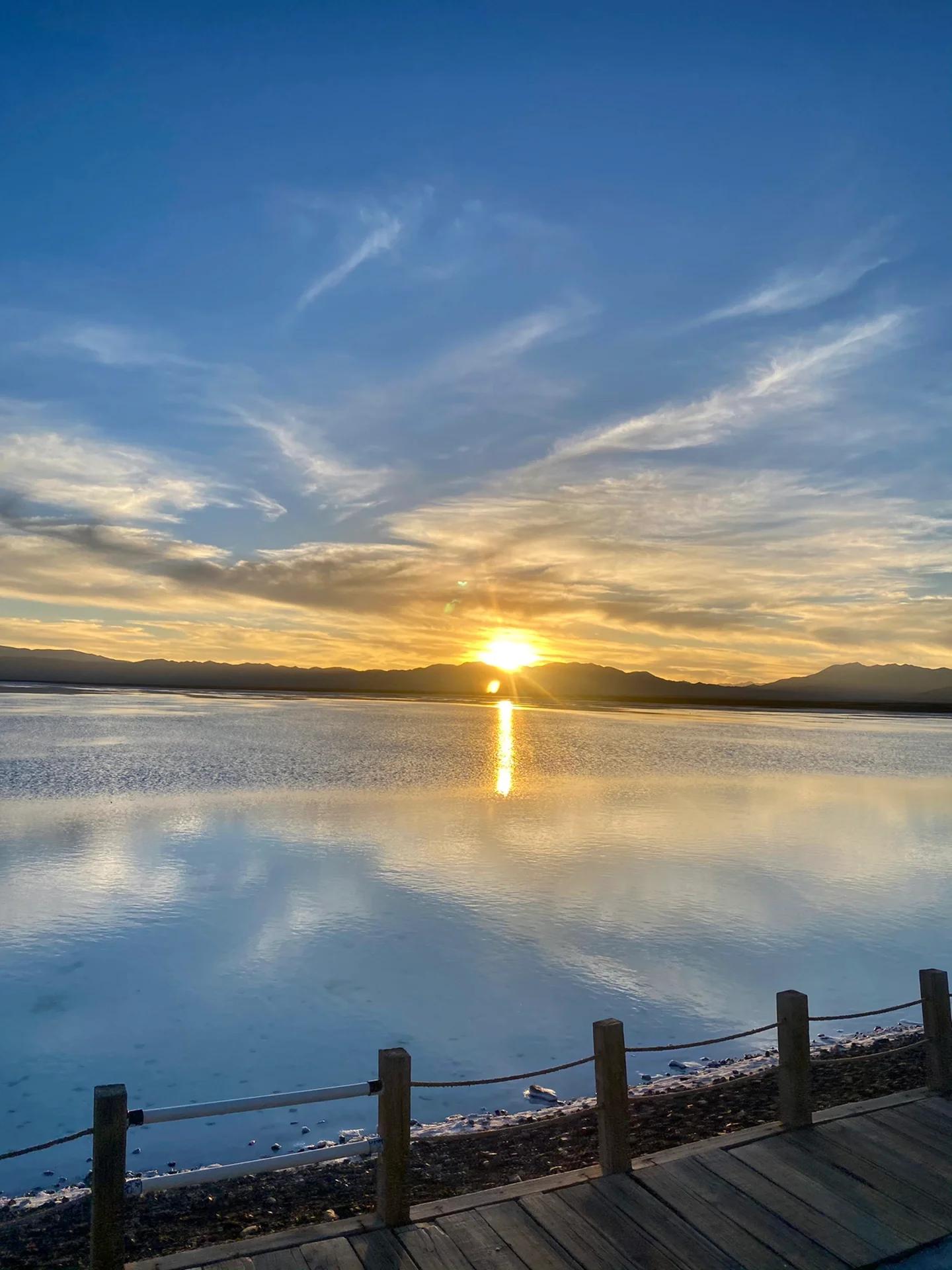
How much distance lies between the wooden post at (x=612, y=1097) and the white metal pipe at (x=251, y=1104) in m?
1.93

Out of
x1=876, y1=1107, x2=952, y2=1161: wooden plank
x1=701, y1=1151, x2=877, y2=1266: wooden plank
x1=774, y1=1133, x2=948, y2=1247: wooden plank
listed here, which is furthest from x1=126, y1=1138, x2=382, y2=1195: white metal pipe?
x1=876, y1=1107, x2=952, y2=1161: wooden plank

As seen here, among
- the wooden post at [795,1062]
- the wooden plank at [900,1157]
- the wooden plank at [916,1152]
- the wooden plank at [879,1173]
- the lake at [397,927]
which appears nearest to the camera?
the wooden plank at [879,1173]

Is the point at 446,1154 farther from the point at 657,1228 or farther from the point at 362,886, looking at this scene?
the point at 362,886

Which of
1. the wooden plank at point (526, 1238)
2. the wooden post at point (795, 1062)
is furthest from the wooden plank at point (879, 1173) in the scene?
the wooden plank at point (526, 1238)

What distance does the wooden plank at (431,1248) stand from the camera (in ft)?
19.5

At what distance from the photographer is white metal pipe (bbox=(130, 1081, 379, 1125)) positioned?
18.8 feet

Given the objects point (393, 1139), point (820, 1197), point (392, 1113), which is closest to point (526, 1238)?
point (393, 1139)

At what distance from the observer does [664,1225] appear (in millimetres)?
6426

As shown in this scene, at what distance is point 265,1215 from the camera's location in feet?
24.1

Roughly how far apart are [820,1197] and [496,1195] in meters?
2.59

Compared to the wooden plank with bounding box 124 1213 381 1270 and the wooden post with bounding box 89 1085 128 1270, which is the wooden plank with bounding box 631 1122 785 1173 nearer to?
the wooden plank with bounding box 124 1213 381 1270

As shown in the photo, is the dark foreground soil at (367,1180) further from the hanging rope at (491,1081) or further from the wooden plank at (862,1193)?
the wooden plank at (862,1193)

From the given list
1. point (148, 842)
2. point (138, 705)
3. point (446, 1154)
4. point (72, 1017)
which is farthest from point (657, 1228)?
point (138, 705)

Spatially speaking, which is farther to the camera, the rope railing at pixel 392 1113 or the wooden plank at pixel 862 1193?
the wooden plank at pixel 862 1193
